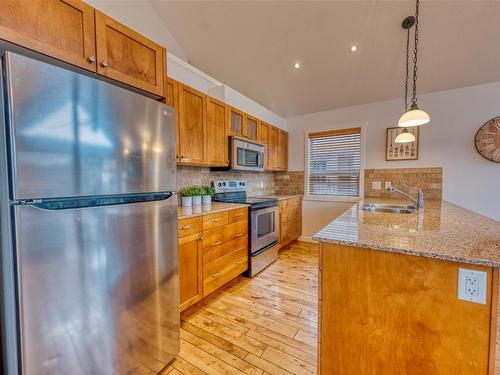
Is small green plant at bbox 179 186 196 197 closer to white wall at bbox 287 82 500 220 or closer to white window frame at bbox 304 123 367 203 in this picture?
white window frame at bbox 304 123 367 203

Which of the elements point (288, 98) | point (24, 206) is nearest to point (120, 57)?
point (24, 206)

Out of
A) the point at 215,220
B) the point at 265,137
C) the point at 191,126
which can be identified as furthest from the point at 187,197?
the point at 265,137

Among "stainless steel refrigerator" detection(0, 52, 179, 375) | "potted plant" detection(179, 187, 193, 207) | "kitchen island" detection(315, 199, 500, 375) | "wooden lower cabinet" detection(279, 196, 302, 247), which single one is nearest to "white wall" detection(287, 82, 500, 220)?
"wooden lower cabinet" detection(279, 196, 302, 247)

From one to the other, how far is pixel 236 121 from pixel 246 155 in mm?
478

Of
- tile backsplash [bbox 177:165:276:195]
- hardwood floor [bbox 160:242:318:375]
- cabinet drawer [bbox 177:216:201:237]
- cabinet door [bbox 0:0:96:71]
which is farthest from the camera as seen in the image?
tile backsplash [bbox 177:165:276:195]

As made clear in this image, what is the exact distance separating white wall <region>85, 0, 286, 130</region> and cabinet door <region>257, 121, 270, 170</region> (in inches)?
9.9

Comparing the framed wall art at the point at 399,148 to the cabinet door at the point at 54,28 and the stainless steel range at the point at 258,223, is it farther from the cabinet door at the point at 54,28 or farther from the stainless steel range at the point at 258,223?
the cabinet door at the point at 54,28

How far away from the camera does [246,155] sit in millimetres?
3059

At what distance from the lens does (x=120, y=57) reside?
1.32 m

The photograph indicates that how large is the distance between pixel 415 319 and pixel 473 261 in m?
0.34

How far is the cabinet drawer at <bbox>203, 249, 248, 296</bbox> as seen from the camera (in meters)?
2.09

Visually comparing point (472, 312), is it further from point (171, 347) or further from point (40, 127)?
point (40, 127)

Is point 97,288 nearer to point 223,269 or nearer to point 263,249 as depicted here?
point 223,269

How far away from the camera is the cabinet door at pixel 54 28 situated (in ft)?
3.06
